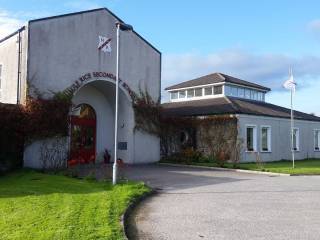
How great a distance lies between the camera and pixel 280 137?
31.5 meters

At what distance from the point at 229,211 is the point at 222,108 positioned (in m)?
19.2

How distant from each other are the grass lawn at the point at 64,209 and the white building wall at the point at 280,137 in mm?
15108

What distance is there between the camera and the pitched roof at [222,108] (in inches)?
1147

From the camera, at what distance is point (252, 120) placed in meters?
29.0

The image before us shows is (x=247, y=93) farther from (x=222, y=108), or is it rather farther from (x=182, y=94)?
(x=222, y=108)

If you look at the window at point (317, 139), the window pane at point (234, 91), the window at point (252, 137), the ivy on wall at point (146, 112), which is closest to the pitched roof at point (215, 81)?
the window pane at point (234, 91)

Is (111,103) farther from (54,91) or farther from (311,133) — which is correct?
(311,133)

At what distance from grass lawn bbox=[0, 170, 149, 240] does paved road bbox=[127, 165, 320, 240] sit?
2.06 ft

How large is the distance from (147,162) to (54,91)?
7.95 metres

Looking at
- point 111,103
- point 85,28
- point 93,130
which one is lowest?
point 93,130

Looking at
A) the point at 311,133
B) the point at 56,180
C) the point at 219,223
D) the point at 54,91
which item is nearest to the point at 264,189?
the point at 219,223

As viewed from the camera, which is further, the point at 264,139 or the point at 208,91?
the point at 208,91

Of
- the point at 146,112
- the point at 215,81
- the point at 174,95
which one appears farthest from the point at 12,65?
the point at 174,95

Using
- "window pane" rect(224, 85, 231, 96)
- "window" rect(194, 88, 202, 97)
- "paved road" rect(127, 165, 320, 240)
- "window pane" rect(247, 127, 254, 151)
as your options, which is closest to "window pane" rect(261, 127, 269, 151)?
"window pane" rect(247, 127, 254, 151)
